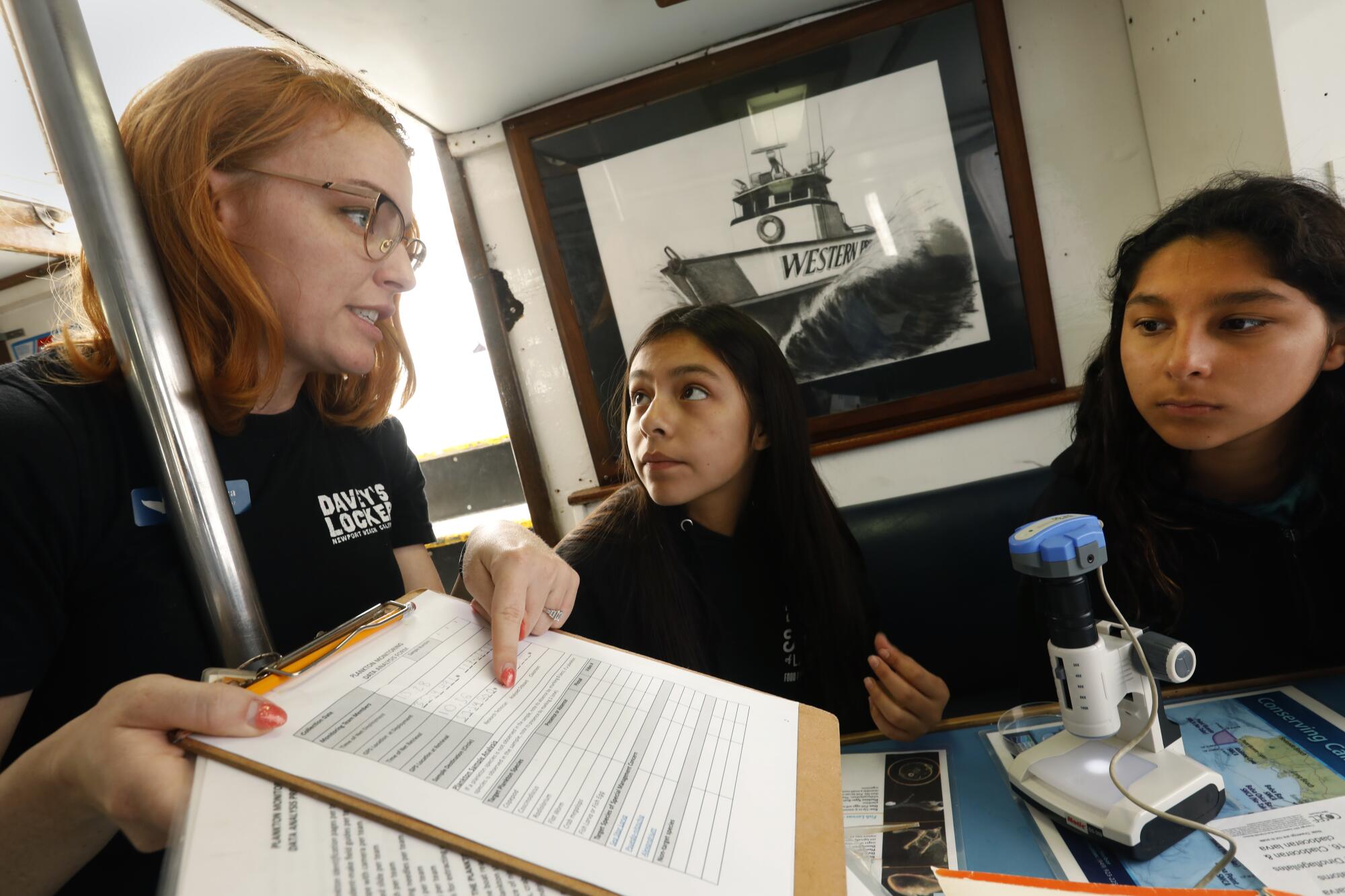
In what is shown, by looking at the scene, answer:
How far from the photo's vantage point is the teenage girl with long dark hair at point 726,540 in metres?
1.27

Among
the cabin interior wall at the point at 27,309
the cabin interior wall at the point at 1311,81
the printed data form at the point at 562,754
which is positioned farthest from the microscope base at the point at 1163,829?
the cabin interior wall at the point at 27,309

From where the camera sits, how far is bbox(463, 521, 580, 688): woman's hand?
0.56 metres

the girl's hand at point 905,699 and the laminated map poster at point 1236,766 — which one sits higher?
the girl's hand at point 905,699

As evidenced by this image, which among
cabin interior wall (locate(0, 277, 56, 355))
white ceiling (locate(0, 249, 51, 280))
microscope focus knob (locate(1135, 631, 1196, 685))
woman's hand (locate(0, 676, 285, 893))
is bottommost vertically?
microscope focus knob (locate(1135, 631, 1196, 685))

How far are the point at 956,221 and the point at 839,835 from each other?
1.86 meters

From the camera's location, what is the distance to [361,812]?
0.34 metres

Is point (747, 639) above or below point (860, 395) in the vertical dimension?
below

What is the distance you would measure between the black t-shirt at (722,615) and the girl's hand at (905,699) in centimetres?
31

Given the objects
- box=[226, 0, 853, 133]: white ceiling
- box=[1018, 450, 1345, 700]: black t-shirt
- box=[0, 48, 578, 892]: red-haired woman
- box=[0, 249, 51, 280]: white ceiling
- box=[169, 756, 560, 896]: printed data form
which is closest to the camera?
box=[169, 756, 560, 896]: printed data form

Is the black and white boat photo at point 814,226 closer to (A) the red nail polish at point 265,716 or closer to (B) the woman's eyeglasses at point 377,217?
(B) the woman's eyeglasses at point 377,217

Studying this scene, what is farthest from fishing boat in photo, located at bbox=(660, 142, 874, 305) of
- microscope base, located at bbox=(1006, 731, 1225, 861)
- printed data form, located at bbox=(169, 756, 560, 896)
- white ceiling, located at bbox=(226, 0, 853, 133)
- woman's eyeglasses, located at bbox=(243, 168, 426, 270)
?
printed data form, located at bbox=(169, 756, 560, 896)

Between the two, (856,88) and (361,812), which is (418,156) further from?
(361,812)

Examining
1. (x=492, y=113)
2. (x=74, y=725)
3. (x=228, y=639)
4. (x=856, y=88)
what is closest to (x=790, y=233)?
(x=856, y=88)

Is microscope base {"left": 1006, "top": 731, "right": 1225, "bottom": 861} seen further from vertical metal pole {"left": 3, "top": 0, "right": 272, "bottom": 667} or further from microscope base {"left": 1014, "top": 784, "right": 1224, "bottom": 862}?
vertical metal pole {"left": 3, "top": 0, "right": 272, "bottom": 667}
